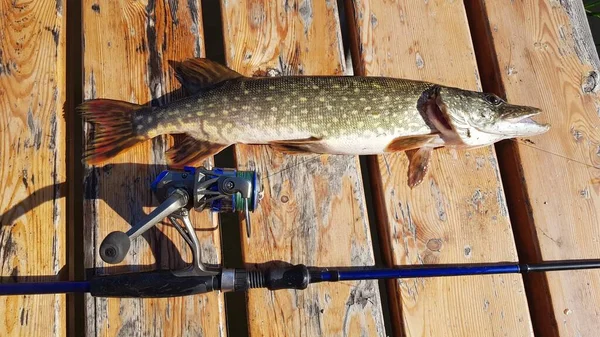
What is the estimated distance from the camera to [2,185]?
1981mm

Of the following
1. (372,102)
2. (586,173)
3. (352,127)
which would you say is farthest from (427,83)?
(586,173)

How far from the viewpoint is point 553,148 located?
2367 mm

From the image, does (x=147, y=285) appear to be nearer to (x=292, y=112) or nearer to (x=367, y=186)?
(x=292, y=112)

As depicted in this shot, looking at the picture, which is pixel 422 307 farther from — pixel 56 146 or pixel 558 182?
pixel 56 146

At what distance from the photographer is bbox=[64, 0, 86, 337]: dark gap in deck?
80.9 inches

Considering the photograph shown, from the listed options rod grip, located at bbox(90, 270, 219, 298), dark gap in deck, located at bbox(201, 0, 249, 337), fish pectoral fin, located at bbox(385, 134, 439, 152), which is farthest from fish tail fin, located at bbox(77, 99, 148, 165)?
fish pectoral fin, located at bbox(385, 134, 439, 152)

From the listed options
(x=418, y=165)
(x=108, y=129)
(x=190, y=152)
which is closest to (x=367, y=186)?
(x=418, y=165)

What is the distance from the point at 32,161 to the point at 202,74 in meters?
0.86

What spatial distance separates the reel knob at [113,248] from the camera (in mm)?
1557

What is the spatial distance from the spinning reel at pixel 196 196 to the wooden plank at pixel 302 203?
0.29 m

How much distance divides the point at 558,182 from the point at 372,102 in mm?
1074

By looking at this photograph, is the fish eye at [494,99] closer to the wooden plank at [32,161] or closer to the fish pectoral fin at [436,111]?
the fish pectoral fin at [436,111]

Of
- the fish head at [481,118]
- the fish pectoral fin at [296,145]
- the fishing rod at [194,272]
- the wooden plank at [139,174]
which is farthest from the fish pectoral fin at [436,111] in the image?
the wooden plank at [139,174]

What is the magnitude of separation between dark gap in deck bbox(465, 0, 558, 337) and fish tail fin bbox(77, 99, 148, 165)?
1.87 m
